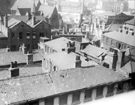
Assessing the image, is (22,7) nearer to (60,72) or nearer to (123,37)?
(123,37)

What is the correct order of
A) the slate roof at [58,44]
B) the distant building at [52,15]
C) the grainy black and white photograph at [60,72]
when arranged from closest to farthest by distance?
the grainy black and white photograph at [60,72], the slate roof at [58,44], the distant building at [52,15]

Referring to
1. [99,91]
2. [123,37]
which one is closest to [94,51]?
[123,37]

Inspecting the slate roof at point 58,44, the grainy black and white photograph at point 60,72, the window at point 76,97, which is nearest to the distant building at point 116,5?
the grainy black and white photograph at point 60,72

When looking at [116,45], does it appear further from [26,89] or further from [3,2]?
[3,2]

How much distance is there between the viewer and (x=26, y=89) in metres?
15.9

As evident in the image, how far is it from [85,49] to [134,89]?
16104 mm

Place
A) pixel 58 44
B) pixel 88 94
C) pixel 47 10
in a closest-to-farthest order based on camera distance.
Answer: pixel 88 94 < pixel 58 44 < pixel 47 10

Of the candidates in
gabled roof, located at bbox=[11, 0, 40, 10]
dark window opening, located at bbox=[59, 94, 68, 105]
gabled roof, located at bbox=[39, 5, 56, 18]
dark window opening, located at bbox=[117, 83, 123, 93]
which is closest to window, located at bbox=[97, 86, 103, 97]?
dark window opening, located at bbox=[117, 83, 123, 93]

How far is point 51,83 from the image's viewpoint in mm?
17219

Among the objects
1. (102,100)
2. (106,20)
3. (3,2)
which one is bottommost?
(102,100)

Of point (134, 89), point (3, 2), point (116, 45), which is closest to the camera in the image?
point (134, 89)

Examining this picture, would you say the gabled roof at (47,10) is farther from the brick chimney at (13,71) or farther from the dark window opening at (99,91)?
the dark window opening at (99,91)

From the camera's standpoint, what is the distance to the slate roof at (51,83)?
15125 mm

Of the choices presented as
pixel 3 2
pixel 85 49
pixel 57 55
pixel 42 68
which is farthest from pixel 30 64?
pixel 3 2
